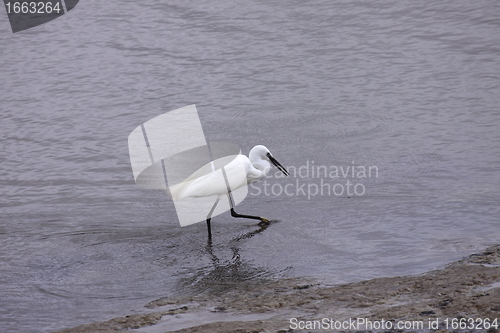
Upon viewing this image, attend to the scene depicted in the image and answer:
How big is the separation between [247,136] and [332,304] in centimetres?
491

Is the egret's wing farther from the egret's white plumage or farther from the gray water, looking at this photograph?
the gray water

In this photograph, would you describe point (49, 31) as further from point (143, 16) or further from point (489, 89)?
point (489, 89)

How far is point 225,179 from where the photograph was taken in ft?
20.8

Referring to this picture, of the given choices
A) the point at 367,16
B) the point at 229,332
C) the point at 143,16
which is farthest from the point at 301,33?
the point at 229,332

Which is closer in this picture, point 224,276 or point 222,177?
point 224,276
